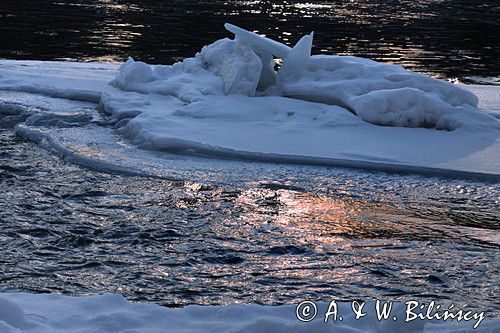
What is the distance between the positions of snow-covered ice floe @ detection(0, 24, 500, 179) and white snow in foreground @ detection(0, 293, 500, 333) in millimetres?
3521

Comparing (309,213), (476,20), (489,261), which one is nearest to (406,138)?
(309,213)

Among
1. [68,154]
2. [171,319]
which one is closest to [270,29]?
[68,154]

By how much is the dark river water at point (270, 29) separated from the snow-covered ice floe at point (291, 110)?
617 cm

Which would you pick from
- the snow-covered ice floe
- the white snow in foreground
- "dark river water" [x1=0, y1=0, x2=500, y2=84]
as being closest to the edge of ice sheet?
the snow-covered ice floe

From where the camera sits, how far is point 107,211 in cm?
607

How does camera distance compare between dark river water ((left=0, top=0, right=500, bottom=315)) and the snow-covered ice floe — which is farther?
the snow-covered ice floe

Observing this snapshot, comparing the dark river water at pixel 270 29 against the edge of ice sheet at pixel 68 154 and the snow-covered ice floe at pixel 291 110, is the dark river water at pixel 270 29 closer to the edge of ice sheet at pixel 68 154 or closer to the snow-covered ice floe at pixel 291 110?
the snow-covered ice floe at pixel 291 110

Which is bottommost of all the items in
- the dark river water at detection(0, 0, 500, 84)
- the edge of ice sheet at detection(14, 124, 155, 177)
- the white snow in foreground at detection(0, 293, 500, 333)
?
the dark river water at detection(0, 0, 500, 84)

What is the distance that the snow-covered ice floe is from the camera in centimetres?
767

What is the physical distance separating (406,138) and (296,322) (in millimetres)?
4536

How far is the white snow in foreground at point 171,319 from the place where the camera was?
3.77 m

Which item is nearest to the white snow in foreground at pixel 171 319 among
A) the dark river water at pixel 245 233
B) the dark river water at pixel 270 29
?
the dark river water at pixel 245 233

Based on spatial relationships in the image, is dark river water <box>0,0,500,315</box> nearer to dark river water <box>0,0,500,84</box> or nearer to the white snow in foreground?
the white snow in foreground

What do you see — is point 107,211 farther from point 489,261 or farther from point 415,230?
point 489,261
